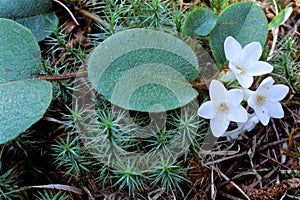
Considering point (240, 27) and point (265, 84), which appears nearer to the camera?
point (265, 84)


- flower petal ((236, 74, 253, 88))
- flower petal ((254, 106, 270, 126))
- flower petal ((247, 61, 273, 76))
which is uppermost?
flower petal ((247, 61, 273, 76))

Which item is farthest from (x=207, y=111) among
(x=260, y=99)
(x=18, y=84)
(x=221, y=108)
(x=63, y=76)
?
(x=18, y=84)

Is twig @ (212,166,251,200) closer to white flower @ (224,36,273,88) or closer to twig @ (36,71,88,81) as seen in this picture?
white flower @ (224,36,273,88)

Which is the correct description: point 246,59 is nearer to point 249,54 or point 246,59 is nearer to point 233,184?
point 249,54

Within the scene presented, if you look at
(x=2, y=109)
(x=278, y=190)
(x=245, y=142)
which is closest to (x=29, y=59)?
(x=2, y=109)

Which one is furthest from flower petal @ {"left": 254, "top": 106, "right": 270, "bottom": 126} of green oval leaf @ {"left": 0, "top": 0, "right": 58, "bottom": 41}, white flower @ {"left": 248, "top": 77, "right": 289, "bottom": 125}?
green oval leaf @ {"left": 0, "top": 0, "right": 58, "bottom": 41}

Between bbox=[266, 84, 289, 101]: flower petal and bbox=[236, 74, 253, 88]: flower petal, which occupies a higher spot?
bbox=[236, 74, 253, 88]: flower petal
